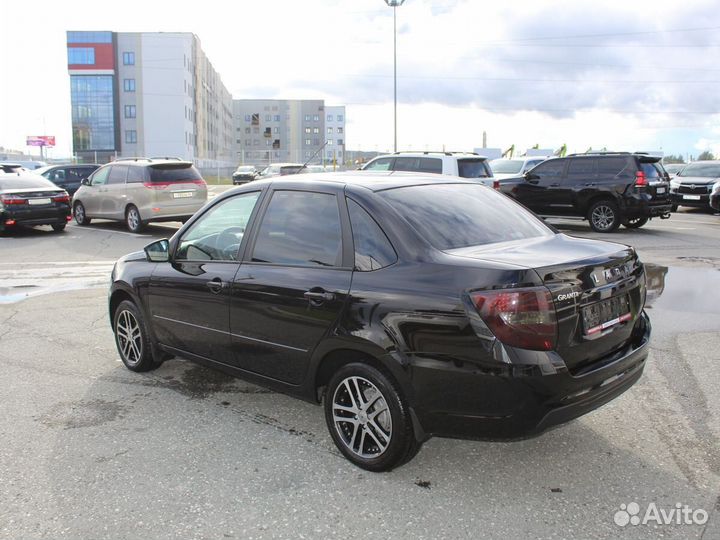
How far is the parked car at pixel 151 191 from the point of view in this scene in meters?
14.6

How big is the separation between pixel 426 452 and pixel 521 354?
109 cm

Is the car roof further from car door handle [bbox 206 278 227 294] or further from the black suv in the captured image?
the black suv

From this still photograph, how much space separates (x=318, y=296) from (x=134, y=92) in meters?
88.2

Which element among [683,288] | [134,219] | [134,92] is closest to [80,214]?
[134,219]

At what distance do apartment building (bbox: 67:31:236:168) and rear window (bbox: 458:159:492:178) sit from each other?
69116 mm

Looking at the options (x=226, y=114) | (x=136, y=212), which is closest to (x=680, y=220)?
(x=136, y=212)

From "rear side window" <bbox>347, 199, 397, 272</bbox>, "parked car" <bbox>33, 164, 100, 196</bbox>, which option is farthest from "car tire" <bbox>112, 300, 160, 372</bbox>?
"parked car" <bbox>33, 164, 100, 196</bbox>

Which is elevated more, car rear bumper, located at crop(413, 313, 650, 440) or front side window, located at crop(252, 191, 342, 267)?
front side window, located at crop(252, 191, 342, 267)

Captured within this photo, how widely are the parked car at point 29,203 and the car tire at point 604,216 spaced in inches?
494

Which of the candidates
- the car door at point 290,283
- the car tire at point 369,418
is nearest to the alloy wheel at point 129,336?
the car door at point 290,283

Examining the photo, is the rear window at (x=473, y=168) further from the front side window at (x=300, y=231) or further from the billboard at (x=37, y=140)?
the billboard at (x=37, y=140)

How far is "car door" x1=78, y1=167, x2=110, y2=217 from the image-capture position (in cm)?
1617

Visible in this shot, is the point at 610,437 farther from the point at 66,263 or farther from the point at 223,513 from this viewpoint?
the point at 66,263

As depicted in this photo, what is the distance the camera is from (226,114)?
419ft
